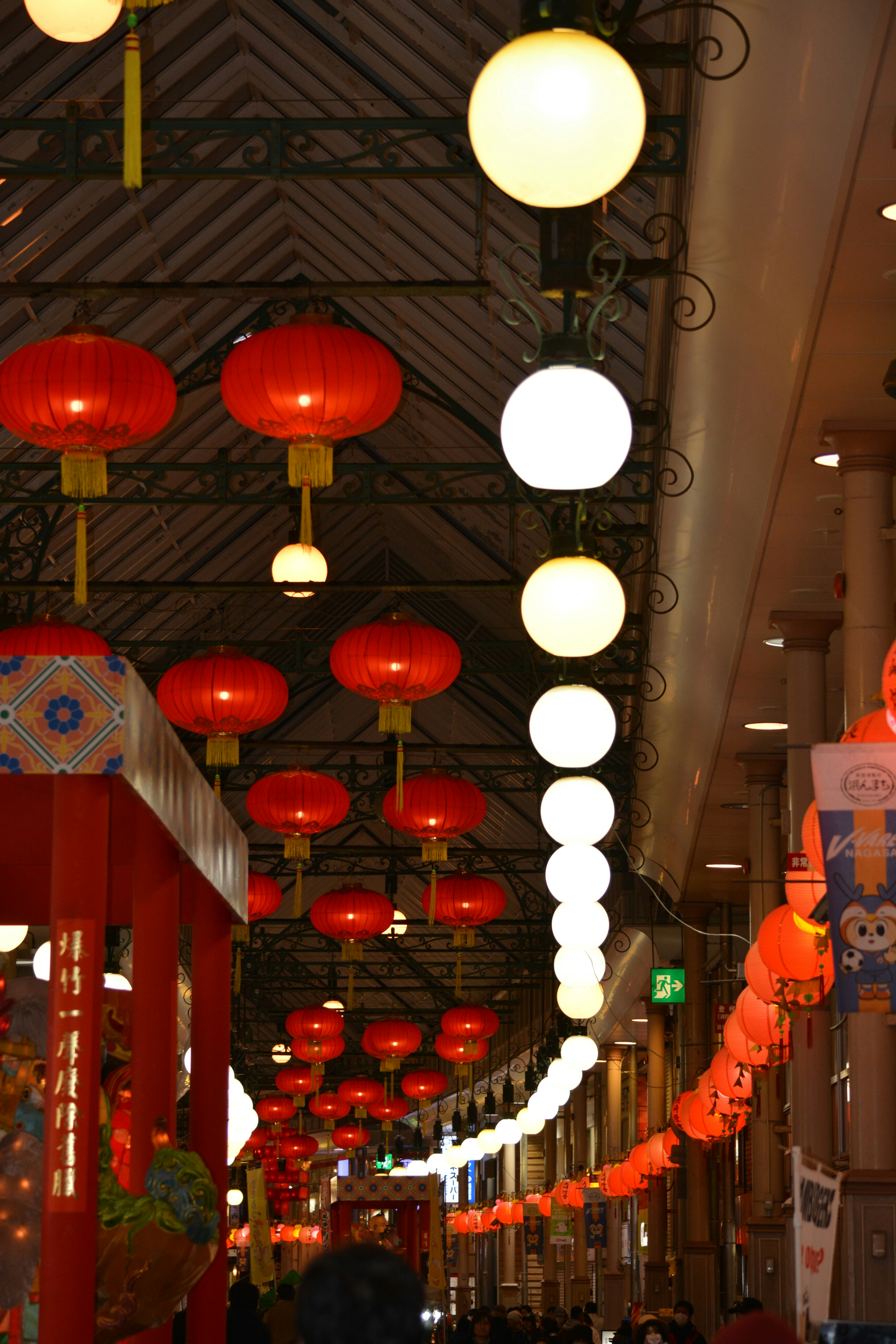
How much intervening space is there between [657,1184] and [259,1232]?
5247 mm

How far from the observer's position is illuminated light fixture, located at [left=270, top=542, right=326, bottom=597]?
1024cm

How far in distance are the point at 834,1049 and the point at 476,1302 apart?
36047mm

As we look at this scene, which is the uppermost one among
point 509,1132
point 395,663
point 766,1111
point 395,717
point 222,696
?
point 395,663

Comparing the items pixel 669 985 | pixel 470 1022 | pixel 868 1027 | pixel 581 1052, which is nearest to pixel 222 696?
pixel 868 1027

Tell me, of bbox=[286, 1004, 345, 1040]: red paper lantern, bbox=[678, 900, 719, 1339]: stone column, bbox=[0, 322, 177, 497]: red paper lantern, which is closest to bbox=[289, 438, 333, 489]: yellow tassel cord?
bbox=[0, 322, 177, 497]: red paper lantern

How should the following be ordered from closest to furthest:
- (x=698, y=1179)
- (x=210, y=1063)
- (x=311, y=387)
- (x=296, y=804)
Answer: (x=210, y=1063) → (x=311, y=387) → (x=296, y=804) → (x=698, y=1179)

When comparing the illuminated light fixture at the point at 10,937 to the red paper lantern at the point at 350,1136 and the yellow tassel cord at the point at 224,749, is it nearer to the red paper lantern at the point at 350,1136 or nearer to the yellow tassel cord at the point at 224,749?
the yellow tassel cord at the point at 224,749

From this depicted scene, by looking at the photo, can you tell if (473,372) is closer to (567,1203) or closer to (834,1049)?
(834,1049)

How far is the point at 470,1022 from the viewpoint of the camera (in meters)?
22.3

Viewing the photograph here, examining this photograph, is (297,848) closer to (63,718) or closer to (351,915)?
(351,915)

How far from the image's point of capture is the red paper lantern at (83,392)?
319 inches

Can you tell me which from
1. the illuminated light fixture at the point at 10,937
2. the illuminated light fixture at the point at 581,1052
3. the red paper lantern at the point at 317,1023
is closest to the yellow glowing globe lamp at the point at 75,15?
the illuminated light fixture at the point at 10,937

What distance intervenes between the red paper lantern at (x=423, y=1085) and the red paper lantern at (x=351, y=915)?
11599 millimetres

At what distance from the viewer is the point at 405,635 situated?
35.4 feet
